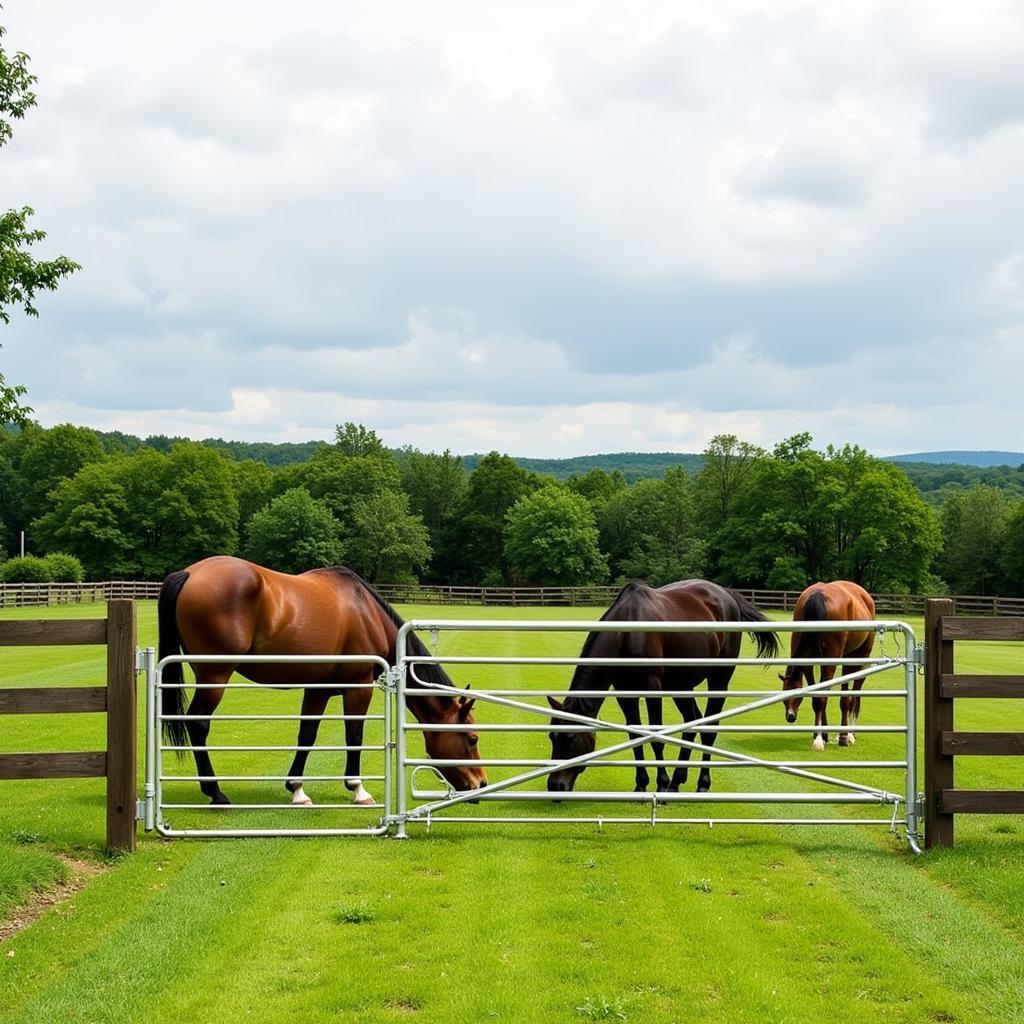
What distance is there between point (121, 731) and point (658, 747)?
4.97 meters

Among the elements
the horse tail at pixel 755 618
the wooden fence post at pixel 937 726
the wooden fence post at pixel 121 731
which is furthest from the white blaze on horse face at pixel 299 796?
the horse tail at pixel 755 618

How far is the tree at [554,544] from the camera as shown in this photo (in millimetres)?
75000

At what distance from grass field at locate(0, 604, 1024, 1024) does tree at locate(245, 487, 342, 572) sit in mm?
65793

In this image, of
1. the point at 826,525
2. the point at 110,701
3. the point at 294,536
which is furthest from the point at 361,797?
the point at 294,536

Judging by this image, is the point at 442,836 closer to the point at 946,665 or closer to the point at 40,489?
the point at 946,665

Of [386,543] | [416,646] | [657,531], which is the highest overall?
[657,531]

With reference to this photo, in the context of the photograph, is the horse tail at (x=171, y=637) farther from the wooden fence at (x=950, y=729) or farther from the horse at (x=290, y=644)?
the wooden fence at (x=950, y=729)

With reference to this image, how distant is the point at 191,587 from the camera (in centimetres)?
856

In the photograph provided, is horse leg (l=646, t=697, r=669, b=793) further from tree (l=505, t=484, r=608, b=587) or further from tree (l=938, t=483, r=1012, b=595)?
tree (l=938, t=483, r=1012, b=595)

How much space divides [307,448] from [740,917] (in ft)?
541

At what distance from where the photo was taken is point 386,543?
75.1m

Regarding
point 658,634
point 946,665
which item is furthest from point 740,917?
point 658,634

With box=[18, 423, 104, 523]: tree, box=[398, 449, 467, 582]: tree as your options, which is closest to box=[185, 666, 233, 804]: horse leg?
box=[398, 449, 467, 582]: tree

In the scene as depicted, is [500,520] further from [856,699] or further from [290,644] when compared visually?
[290,644]
